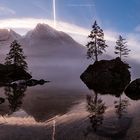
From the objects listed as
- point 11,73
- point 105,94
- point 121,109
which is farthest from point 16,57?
point 121,109

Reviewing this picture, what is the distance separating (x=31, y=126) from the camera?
2400cm

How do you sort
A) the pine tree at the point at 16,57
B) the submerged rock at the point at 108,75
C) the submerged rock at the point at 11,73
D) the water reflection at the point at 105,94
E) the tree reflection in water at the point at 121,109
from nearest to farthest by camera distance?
the water reflection at the point at 105,94 < the tree reflection in water at the point at 121,109 < the submerged rock at the point at 108,75 < the submerged rock at the point at 11,73 < the pine tree at the point at 16,57

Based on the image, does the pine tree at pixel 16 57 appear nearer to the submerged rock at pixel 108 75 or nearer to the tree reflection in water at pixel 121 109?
the submerged rock at pixel 108 75

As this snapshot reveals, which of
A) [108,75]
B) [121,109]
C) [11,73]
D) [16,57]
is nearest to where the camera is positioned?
[121,109]

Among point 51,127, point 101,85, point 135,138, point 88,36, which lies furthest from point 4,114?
point 88,36

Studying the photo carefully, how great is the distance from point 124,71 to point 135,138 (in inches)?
2002

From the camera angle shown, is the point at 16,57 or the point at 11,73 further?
the point at 16,57

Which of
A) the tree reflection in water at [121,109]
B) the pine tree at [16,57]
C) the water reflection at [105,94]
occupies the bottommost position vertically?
the tree reflection in water at [121,109]

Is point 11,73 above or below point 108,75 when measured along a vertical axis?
above

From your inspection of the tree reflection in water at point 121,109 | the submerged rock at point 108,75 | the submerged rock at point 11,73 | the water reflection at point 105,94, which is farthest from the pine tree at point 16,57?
the tree reflection in water at point 121,109

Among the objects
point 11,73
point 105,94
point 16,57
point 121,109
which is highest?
point 16,57

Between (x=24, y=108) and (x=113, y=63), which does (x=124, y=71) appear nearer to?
(x=113, y=63)

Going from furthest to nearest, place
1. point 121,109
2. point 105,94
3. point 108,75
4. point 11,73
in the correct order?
point 11,73 → point 108,75 → point 105,94 → point 121,109

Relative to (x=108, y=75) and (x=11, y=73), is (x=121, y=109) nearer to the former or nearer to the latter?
(x=108, y=75)
